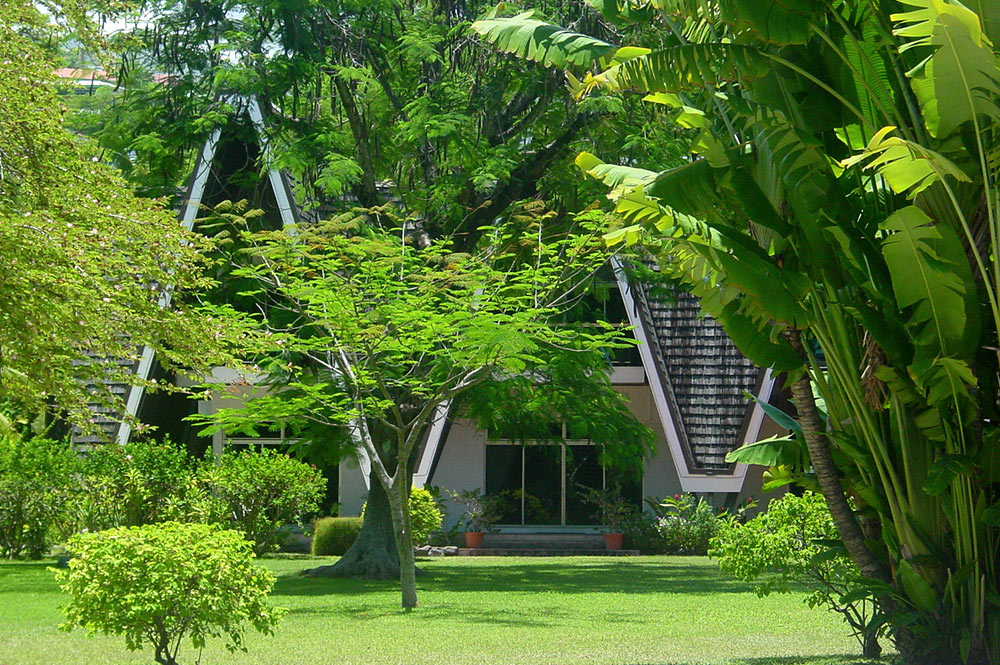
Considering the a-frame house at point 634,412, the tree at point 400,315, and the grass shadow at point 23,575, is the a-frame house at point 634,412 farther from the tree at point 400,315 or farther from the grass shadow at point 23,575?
the tree at point 400,315

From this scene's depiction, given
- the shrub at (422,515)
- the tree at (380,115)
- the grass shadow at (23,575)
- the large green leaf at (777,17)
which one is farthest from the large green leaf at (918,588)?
the shrub at (422,515)

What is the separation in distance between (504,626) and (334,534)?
36.4ft

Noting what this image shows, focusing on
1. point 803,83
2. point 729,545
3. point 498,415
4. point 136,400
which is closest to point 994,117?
point 803,83

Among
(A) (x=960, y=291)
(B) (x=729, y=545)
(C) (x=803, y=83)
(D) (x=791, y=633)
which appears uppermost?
(C) (x=803, y=83)

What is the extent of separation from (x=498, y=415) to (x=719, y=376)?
6.22 metres

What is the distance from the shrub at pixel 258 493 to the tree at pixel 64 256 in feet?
34.0

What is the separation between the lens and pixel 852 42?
8.08 m

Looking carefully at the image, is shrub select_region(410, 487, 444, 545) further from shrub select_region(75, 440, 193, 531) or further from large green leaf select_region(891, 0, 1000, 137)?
large green leaf select_region(891, 0, 1000, 137)

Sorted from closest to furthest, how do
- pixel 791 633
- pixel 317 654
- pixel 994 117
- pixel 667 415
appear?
pixel 994 117, pixel 317 654, pixel 791 633, pixel 667 415

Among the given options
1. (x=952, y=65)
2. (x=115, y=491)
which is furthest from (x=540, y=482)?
(x=952, y=65)

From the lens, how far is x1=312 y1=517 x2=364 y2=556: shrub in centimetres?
2347

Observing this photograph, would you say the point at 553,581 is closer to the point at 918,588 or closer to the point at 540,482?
the point at 540,482

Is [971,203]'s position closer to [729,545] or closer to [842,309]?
[842,309]

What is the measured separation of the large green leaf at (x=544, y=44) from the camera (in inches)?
361
